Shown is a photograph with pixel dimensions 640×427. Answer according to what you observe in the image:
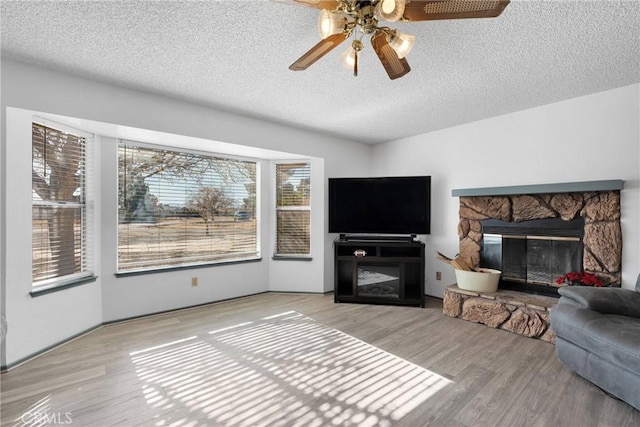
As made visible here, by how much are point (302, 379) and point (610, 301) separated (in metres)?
2.28

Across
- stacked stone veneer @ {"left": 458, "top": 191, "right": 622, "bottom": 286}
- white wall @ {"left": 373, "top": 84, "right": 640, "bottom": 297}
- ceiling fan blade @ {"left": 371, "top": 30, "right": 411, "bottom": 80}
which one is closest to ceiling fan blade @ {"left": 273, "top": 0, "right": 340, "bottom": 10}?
ceiling fan blade @ {"left": 371, "top": 30, "right": 411, "bottom": 80}

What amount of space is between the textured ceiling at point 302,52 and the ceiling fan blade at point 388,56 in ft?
0.81

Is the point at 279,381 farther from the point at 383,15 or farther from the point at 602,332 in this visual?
the point at 383,15

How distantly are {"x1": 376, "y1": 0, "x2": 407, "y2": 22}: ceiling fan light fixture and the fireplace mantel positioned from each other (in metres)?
2.45

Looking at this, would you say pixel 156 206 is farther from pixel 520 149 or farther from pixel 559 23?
pixel 520 149

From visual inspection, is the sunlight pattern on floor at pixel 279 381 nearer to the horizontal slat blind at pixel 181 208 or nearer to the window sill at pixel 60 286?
the window sill at pixel 60 286

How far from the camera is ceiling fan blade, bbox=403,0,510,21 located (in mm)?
1240

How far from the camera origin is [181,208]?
354cm

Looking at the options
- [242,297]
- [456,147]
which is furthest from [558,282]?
[242,297]

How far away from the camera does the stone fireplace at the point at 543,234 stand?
8.63 feet

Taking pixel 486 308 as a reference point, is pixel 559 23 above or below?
above

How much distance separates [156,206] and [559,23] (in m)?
3.81

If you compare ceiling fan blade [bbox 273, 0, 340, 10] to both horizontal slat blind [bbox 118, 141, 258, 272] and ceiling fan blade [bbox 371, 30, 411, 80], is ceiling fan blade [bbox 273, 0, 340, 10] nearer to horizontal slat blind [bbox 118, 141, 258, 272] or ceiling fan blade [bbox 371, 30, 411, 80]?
ceiling fan blade [bbox 371, 30, 411, 80]

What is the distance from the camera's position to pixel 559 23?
5.63 feet
